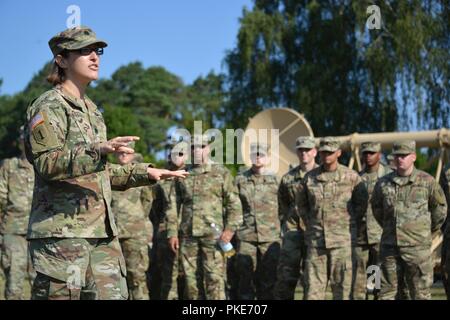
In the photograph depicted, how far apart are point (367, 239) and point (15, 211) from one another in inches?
190

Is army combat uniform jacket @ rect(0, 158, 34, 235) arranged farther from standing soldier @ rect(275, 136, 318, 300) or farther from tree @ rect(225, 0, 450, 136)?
tree @ rect(225, 0, 450, 136)

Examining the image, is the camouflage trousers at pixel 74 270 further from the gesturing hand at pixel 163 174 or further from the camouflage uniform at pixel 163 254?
the camouflage uniform at pixel 163 254

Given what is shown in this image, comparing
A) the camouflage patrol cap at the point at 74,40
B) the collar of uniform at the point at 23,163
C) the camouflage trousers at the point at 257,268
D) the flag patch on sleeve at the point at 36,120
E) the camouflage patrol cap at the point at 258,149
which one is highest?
the camouflage patrol cap at the point at 74,40

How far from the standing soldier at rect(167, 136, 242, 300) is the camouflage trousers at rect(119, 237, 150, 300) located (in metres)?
0.51

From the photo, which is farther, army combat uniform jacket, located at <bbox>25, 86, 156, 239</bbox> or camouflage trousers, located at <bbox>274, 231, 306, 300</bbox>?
camouflage trousers, located at <bbox>274, 231, 306, 300</bbox>

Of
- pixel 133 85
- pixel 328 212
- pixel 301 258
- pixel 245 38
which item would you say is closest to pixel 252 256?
pixel 301 258

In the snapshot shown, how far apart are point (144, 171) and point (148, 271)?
7.32m

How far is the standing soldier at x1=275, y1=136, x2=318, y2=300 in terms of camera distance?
11.3 meters

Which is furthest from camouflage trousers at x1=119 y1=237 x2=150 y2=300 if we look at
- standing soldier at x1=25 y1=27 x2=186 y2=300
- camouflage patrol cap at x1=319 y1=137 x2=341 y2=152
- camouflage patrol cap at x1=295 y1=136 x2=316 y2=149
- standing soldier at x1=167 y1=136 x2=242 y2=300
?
standing soldier at x1=25 y1=27 x2=186 y2=300

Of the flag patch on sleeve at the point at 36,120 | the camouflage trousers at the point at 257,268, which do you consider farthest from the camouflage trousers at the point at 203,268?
the flag patch on sleeve at the point at 36,120

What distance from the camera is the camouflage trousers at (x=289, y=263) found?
445 inches

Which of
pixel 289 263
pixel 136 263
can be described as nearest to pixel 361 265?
pixel 289 263

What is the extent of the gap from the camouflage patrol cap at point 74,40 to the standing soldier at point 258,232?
23.3 feet
